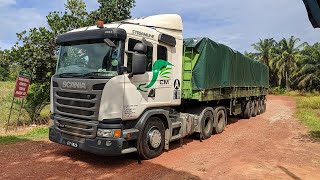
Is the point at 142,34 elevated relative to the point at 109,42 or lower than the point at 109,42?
elevated

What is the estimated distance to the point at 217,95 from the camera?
398 inches

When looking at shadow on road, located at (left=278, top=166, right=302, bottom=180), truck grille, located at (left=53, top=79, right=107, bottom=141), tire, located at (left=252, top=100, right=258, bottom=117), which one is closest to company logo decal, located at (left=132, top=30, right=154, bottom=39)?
truck grille, located at (left=53, top=79, right=107, bottom=141)

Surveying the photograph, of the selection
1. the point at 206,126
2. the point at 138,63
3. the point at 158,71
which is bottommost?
the point at 206,126

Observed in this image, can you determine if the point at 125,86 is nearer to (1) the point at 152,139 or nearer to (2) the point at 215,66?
(1) the point at 152,139

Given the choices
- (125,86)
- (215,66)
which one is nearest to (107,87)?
(125,86)

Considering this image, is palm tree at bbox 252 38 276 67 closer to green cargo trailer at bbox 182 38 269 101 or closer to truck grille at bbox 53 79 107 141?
green cargo trailer at bbox 182 38 269 101

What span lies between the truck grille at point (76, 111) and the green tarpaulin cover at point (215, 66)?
11.8ft

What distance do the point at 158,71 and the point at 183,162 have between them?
225 centimetres

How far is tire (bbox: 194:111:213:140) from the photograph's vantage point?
9262mm

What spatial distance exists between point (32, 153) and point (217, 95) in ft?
20.0

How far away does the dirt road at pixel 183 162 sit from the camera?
589 cm

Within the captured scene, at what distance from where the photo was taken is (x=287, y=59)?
4759 centimetres

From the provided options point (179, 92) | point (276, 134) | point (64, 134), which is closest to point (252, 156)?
point (179, 92)

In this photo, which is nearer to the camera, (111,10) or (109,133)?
→ (109,133)
